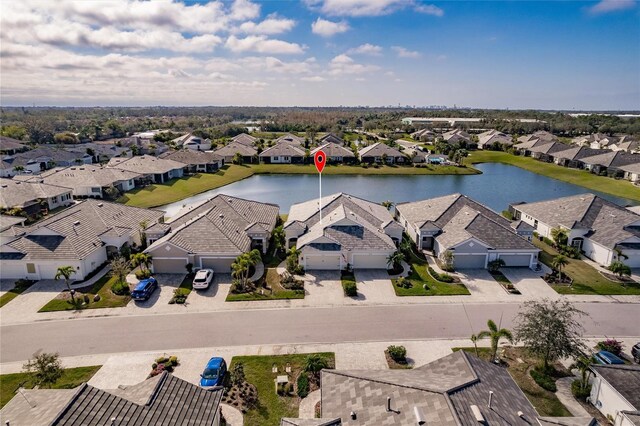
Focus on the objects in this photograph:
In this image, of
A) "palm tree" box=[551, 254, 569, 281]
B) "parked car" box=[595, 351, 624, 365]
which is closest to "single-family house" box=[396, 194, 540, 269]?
"palm tree" box=[551, 254, 569, 281]

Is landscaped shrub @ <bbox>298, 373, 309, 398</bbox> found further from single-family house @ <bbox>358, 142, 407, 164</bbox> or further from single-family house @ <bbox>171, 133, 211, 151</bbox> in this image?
single-family house @ <bbox>171, 133, 211, 151</bbox>

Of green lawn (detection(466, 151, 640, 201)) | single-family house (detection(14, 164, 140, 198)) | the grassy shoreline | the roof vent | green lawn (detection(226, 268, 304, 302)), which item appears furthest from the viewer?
green lawn (detection(466, 151, 640, 201))

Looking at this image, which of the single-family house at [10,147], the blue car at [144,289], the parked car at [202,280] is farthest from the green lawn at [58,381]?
the single-family house at [10,147]

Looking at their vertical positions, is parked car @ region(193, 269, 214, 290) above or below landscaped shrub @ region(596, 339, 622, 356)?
above

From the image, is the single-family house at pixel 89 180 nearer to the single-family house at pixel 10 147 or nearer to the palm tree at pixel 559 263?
the single-family house at pixel 10 147

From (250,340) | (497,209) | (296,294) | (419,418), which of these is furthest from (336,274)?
(497,209)

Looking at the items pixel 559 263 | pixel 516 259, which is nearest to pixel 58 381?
pixel 516 259

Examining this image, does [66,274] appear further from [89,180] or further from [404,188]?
[404,188]
